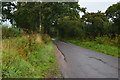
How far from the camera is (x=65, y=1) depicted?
27094 millimetres

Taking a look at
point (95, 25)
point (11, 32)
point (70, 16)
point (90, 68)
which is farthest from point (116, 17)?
point (90, 68)

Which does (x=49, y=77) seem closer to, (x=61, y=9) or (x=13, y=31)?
(x=13, y=31)

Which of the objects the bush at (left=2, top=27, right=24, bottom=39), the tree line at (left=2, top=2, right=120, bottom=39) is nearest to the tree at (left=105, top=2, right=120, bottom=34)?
the tree line at (left=2, top=2, right=120, bottom=39)

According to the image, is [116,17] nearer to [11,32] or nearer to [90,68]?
[11,32]

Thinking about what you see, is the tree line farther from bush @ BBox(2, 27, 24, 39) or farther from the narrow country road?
the narrow country road

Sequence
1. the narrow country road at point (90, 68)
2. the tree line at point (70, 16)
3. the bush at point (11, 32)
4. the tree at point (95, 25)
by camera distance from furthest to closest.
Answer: the tree at point (95, 25), the tree line at point (70, 16), the bush at point (11, 32), the narrow country road at point (90, 68)

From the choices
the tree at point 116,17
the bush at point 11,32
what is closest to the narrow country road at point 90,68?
the bush at point 11,32

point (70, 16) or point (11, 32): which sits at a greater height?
point (70, 16)

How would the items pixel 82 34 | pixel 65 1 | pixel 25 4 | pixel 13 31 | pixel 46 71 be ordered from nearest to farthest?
pixel 46 71 → pixel 13 31 → pixel 25 4 → pixel 65 1 → pixel 82 34

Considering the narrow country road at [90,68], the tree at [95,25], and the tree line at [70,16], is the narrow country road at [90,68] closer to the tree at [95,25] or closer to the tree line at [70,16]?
the tree line at [70,16]

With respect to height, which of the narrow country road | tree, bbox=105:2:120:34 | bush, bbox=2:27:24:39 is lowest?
the narrow country road

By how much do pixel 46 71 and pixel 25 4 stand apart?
19924 mm

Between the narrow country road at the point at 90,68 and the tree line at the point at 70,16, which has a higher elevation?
the tree line at the point at 70,16

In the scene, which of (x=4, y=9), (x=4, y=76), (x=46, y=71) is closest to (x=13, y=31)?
(x=46, y=71)
